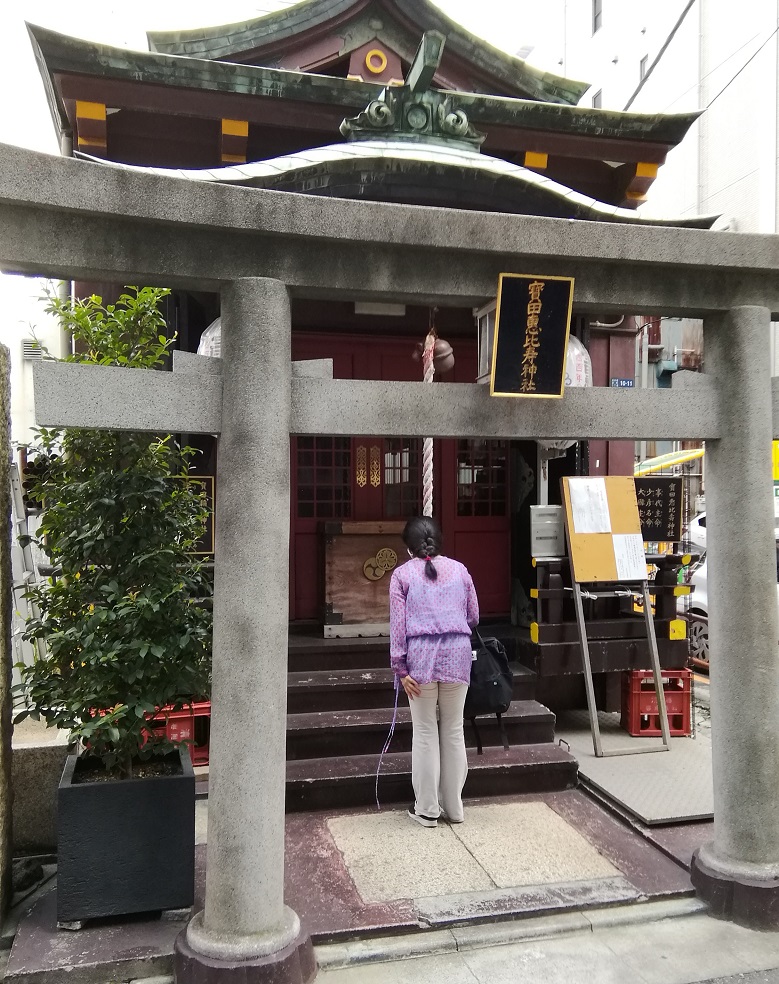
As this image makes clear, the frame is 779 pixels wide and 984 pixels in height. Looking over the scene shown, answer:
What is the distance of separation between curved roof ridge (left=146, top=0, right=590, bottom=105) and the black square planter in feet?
21.3

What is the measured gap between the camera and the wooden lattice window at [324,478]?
7.91 m

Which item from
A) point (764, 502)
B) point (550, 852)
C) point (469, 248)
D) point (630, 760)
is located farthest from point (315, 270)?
point (630, 760)

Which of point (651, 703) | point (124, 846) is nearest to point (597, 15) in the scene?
point (651, 703)

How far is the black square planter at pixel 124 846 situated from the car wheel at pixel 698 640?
968 centimetres

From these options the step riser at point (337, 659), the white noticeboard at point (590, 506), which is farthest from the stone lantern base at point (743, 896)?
the step riser at point (337, 659)

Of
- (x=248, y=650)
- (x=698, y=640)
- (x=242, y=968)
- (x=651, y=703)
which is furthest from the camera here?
(x=698, y=640)

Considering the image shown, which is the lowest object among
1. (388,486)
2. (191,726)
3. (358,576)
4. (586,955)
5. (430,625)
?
(586,955)

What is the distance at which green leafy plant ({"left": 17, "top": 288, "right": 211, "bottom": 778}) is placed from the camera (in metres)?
4.11

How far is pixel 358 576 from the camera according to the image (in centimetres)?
747

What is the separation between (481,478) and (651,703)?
2.94m

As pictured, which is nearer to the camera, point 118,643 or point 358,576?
point 118,643

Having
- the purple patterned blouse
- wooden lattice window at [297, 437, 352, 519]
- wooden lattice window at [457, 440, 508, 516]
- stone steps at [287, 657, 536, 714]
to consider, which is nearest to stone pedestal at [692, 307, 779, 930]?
the purple patterned blouse

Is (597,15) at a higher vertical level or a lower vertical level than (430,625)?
higher

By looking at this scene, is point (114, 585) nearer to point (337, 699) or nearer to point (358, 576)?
point (337, 699)
